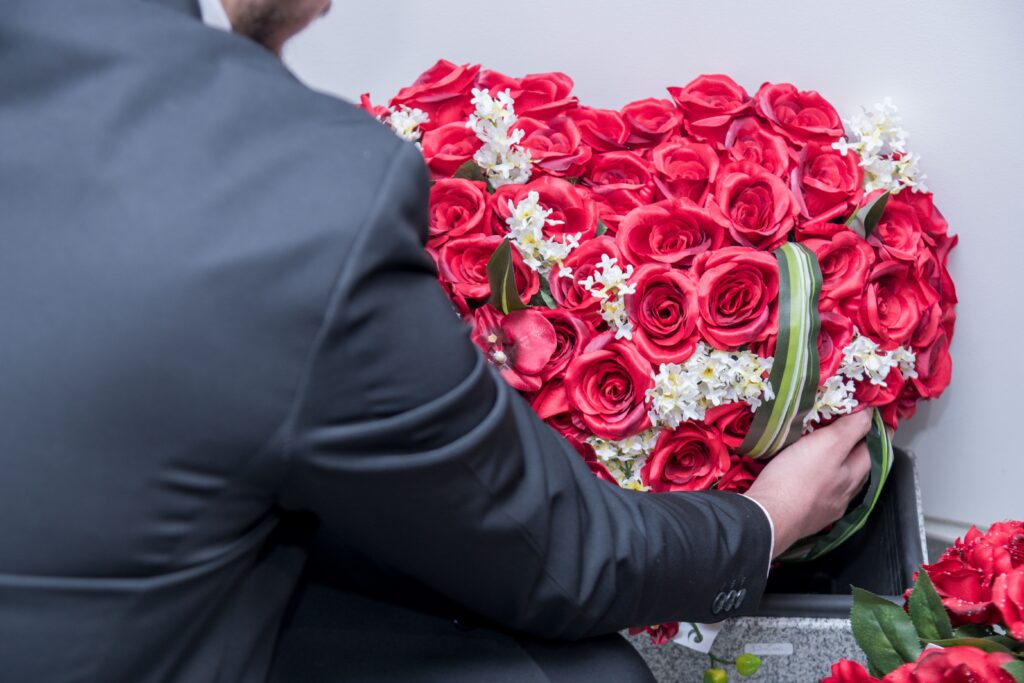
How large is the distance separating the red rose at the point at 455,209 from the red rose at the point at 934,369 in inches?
18.3

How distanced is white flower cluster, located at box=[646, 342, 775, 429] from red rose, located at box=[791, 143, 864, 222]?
0.17 m

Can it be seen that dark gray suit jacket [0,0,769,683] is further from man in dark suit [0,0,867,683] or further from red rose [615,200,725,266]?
red rose [615,200,725,266]

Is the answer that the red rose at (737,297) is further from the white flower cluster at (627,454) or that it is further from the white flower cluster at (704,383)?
the white flower cluster at (627,454)

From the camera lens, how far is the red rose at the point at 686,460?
93 cm

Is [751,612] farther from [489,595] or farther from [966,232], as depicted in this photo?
[966,232]

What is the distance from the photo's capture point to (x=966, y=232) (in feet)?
3.70

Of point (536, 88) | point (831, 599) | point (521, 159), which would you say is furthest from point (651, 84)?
point (831, 599)

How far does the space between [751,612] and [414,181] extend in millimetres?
513

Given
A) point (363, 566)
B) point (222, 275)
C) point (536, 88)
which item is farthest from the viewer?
point (536, 88)

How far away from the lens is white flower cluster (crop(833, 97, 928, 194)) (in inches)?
40.1

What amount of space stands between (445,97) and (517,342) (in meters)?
0.30

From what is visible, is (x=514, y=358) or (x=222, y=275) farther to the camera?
(x=514, y=358)

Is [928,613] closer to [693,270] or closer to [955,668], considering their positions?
[955,668]

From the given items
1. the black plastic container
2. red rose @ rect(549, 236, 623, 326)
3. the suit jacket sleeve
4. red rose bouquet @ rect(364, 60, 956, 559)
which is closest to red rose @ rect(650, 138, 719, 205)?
red rose bouquet @ rect(364, 60, 956, 559)
